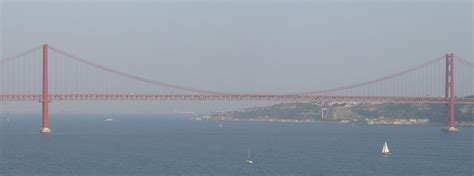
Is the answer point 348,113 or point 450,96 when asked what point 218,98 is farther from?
point 348,113

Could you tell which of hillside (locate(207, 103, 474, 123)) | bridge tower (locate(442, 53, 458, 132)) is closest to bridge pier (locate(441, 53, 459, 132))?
bridge tower (locate(442, 53, 458, 132))

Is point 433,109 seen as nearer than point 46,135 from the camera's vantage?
No

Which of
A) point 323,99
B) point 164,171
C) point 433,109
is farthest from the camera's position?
point 433,109

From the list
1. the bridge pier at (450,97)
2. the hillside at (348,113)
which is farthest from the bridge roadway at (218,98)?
the hillside at (348,113)

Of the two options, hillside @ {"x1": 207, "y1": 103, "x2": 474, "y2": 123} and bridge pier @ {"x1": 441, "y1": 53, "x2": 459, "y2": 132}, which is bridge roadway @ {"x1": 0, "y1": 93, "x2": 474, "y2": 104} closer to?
bridge pier @ {"x1": 441, "y1": 53, "x2": 459, "y2": 132}

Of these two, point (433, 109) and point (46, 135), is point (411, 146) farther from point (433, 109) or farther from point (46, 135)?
point (433, 109)

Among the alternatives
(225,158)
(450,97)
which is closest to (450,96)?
(450,97)

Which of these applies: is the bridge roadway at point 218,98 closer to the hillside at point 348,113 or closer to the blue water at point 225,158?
the blue water at point 225,158

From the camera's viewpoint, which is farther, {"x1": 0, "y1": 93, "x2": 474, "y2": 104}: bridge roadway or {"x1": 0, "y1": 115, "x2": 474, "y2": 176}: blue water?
{"x1": 0, "y1": 93, "x2": 474, "y2": 104}: bridge roadway

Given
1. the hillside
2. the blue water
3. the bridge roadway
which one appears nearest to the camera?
the blue water

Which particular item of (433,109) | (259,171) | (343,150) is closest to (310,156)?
(343,150)

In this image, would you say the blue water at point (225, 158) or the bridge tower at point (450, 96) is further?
the bridge tower at point (450, 96)
